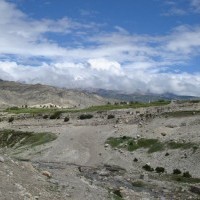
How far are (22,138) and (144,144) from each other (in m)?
30.2

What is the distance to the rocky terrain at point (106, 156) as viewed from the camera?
4481 cm

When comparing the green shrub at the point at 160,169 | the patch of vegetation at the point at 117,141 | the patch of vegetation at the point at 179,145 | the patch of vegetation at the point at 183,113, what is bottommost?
the green shrub at the point at 160,169

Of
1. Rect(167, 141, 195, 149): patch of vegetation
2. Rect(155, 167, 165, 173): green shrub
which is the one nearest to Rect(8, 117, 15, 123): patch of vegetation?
Rect(167, 141, 195, 149): patch of vegetation

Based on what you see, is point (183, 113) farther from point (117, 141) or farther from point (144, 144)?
point (144, 144)

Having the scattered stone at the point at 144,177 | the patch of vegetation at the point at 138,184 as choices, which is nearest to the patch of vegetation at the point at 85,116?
the scattered stone at the point at 144,177

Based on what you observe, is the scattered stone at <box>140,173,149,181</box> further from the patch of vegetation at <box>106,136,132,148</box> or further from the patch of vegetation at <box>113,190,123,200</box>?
the patch of vegetation at <box>106,136,132,148</box>

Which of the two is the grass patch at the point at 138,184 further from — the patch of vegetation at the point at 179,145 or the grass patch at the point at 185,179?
the patch of vegetation at the point at 179,145

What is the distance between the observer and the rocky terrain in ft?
147

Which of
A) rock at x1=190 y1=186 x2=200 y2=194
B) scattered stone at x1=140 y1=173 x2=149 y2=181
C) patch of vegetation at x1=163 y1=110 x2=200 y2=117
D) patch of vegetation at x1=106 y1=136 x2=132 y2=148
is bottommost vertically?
scattered stone at x1=140 y1=173 x2=149 y2=181

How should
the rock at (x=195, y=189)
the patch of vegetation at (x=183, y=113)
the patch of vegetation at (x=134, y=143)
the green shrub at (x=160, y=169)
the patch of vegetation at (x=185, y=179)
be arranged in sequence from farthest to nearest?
1. the patch of vegetation at (x=183, y=113)
2. the patch of vegetation at (x=134, y=143)
3. the green shrub at (x=160, y=169)
4. the patch of vegetation at (x=185, y=179)
5. the rock at (x=195, y=189)

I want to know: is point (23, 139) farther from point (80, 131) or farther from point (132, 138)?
point (132, 138)

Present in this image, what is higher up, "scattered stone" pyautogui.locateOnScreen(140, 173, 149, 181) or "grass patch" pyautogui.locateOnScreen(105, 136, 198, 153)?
"grass patch" pyautogui.locateOnScreen(105, 136, 198, 153)

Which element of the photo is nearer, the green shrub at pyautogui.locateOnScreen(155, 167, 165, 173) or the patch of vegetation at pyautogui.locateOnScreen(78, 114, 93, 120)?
the green shrub at pyautogui.locateOnScreen(155, 167, 165, 173)

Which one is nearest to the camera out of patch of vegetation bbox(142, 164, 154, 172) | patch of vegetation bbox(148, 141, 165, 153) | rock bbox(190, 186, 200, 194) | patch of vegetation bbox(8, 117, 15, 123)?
rock bbox(190, 186, 200, 194)
